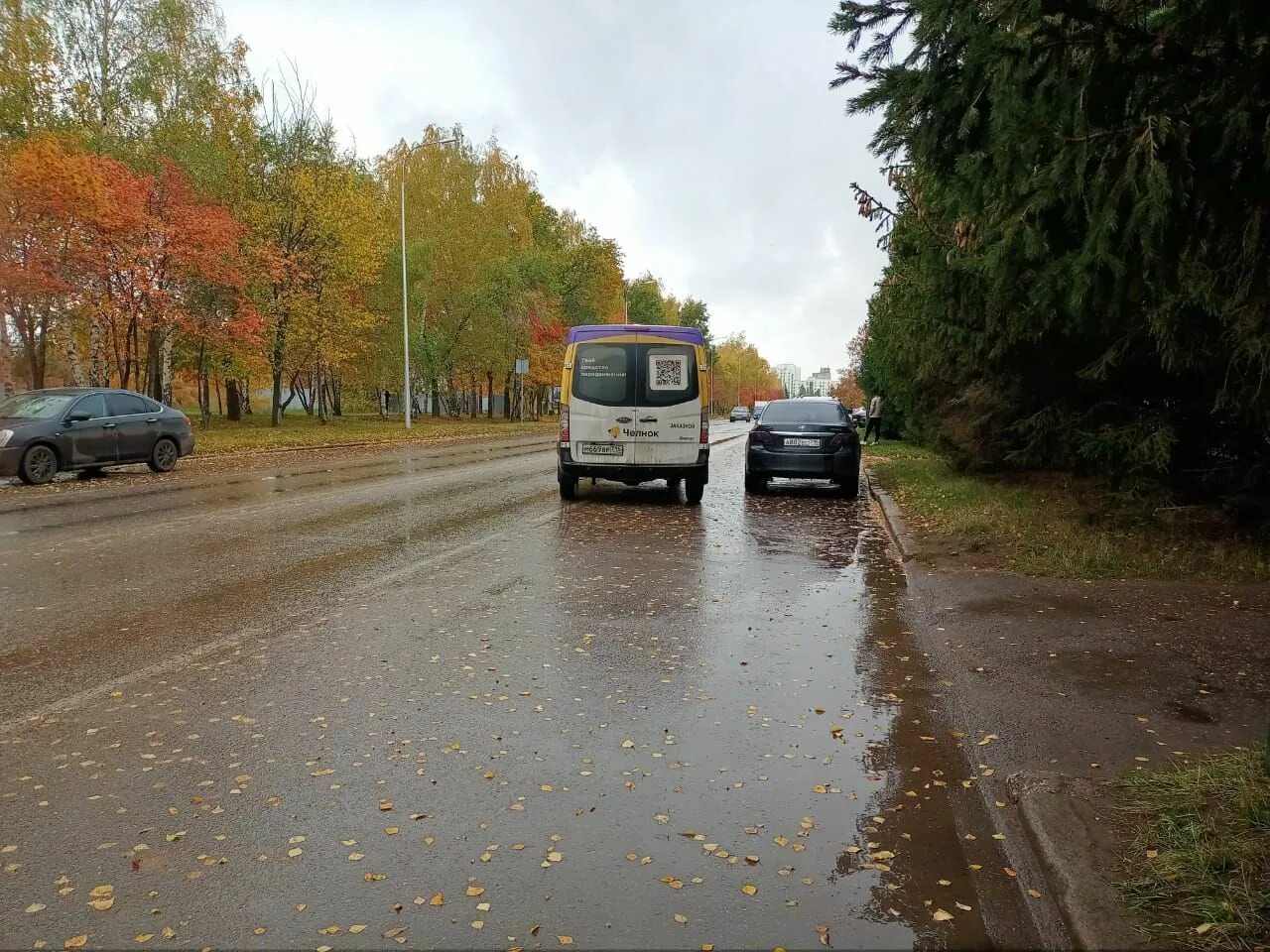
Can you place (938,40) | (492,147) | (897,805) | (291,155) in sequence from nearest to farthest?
(897,805) → (938,40) → (291,155) → (492,147)

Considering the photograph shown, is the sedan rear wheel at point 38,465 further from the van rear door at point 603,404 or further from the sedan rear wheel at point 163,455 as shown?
the van rear door at point 603,404

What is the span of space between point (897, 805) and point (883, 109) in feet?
15.2

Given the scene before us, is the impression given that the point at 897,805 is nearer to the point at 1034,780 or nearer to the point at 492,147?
the point at 1034,780

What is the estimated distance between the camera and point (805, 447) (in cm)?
1527

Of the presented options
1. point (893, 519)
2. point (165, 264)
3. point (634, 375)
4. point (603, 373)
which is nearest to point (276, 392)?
point (165, 264)

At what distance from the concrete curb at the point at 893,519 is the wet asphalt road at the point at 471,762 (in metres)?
1.44

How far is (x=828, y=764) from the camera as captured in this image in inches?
164

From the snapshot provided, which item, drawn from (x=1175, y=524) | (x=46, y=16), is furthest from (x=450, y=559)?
(x=46, y=16)

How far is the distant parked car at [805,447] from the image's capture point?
1526cm

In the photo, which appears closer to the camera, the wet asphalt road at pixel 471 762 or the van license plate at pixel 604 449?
the wet asphalt road at pixel 471 762

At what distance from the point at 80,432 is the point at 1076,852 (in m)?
17.4

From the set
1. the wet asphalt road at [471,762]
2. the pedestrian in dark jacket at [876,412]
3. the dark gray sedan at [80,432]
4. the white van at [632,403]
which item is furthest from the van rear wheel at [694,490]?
the pedestrian in dark jacket at [876,412]

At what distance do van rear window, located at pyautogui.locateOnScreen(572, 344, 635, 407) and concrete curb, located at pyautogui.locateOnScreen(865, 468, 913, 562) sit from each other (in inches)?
167

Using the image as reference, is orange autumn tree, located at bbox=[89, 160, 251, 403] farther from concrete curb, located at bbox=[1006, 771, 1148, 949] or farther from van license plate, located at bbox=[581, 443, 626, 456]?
concrete curb, located at bbox=[1006, 771, 1148, 949]
